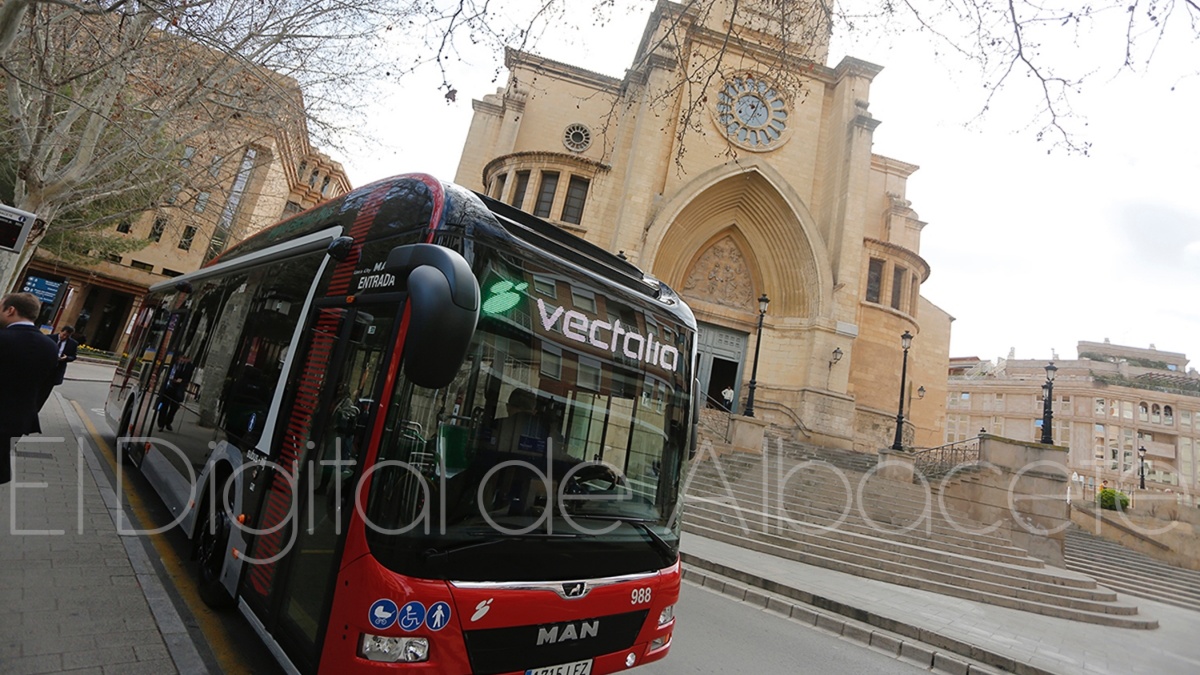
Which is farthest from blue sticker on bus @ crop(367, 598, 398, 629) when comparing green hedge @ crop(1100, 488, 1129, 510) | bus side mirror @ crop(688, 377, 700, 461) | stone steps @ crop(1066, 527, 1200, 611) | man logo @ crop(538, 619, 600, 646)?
green hedge @ crop(1100, 488, 1129, 510)

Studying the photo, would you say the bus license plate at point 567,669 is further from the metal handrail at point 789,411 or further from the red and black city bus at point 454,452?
the metal handrail at point 789,411

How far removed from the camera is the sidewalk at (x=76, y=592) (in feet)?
9.14

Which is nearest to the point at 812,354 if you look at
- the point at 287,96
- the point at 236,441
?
the point at 287,96

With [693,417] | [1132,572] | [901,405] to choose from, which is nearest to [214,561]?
[693,417]

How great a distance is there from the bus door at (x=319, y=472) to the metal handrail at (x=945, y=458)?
46.8ft

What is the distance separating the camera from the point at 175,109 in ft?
30.9

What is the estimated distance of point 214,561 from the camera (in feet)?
11.8

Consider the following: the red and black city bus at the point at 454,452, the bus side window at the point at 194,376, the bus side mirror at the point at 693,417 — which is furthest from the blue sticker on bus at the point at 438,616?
the bus side window at the point at 194,376

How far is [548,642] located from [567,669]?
19 centimetres

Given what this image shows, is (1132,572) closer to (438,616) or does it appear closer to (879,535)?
(879,535)

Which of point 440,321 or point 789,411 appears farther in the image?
point 789,411

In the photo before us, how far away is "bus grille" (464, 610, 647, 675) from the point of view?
2336 millimetres

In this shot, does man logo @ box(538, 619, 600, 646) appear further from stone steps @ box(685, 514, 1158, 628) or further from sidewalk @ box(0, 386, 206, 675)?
stone steps @ box(685, 514, 1158, 628)

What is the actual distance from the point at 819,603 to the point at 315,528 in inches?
250
